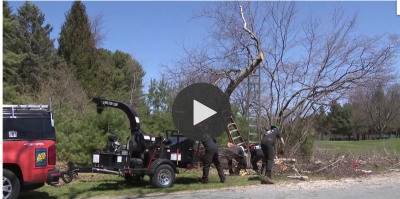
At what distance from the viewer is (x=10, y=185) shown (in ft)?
32.4

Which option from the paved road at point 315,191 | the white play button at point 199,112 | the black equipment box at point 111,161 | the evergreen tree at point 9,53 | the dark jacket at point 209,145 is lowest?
the paved road at point 315,191

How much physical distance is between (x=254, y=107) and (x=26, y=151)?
36.3 feet

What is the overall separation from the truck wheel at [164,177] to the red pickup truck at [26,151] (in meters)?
2.78

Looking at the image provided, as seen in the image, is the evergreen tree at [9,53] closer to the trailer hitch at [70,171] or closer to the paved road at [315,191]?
the trailer hitch at [70,171]

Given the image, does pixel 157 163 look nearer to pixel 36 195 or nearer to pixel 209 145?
pixel 209 145

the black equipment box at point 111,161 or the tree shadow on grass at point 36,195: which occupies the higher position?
the black equipment box at point 111,161

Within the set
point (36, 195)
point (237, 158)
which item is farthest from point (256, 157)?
point (36, 195)

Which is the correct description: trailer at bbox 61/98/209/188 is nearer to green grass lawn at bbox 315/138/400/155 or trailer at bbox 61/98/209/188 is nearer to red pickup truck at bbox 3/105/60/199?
red pickup truck at bbox 3/105/60/199

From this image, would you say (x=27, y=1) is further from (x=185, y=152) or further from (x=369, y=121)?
(x=369, y=121)

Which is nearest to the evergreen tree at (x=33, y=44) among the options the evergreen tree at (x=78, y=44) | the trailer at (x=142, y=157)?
the evergreen tree at (x=78, y=44)

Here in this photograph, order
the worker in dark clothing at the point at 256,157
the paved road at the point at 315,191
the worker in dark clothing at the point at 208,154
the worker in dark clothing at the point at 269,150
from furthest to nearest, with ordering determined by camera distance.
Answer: the worker in dark clothing at the point at 256,157
the worker in dark clothing at the point at 269,150
the worker in dark clothing at the point at 208,154
the paved road at the point at 315,191

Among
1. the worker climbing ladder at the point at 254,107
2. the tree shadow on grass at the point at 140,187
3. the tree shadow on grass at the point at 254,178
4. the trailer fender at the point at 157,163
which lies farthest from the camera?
the worker climbing ladder at the point at 254,107

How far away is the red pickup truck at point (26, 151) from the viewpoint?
989 cm
